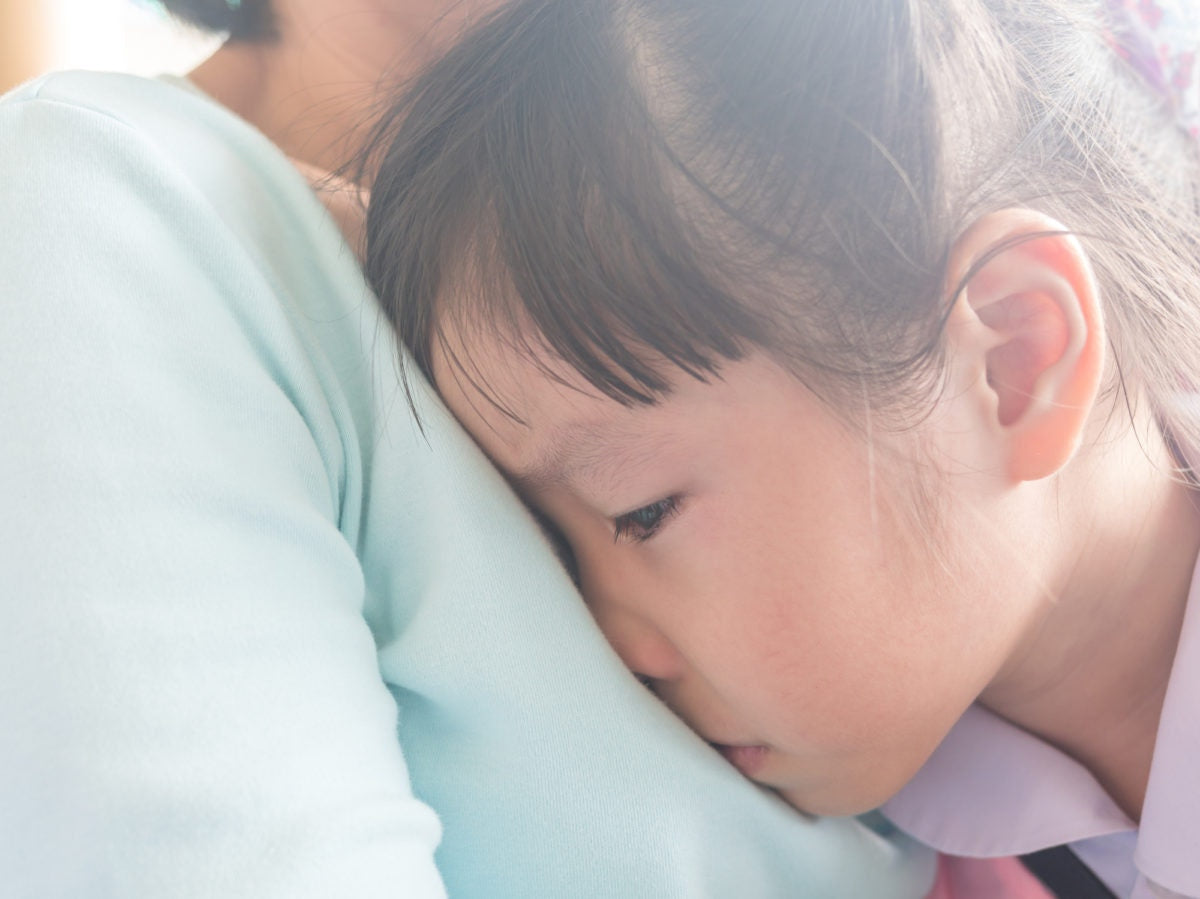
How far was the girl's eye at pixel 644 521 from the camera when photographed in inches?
23.6

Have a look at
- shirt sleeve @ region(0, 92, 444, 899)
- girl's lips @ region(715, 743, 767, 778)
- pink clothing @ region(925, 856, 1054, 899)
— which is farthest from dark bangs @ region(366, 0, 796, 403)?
pink clothing @ region(925, 856, 1054, 899)

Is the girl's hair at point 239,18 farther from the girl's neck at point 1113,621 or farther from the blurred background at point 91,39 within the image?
the girl's neck at point 1113,621

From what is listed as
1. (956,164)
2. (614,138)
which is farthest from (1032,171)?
(614,138)

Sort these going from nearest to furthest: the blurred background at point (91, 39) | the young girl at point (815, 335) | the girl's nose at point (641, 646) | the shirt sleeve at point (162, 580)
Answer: the shirt sleeve at point (162, 580), the young girl at point (815, 335), the girl's nose at point (641, 646), the blurred background at point (91, 39)

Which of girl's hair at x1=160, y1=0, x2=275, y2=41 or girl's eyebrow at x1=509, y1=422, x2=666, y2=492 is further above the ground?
girl's hair at x1=160, y1=0, x2=275, y2=41

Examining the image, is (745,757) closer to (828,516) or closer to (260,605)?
(828,516)

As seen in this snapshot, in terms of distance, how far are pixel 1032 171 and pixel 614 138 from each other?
24cm

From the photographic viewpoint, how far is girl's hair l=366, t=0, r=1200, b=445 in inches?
20.7

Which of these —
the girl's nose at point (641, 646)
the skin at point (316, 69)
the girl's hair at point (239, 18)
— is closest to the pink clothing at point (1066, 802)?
the girl's nose at point (641, 646)

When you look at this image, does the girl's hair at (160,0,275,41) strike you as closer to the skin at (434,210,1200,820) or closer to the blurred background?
the blurred background

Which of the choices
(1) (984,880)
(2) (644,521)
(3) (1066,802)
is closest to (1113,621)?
(3) (1066,802)

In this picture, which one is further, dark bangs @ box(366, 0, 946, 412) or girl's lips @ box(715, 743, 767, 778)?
girl's lips @ box(715, 743, 767, 778)

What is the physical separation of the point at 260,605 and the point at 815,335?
0.30 metres

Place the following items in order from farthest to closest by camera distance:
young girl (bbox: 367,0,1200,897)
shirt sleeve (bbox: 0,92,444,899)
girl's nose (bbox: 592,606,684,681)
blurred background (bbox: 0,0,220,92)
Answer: blurred background (bbox: 0,0,220,92) → girl's nose (bbox: 592,606,684,681) → young girl (bbox: 367,0,1200,897) → shirt sleeve (bbox: 0,92,444,899)
